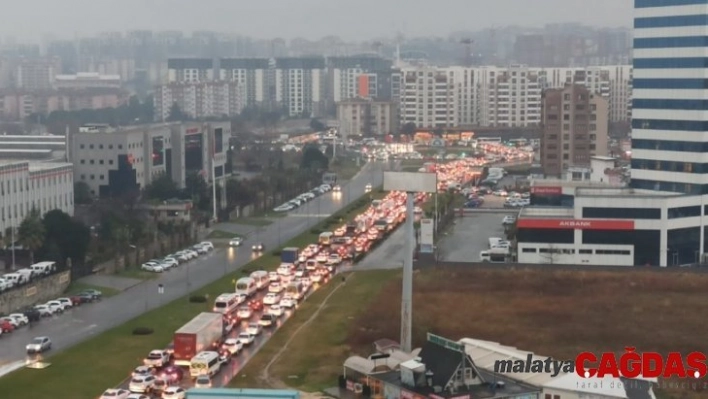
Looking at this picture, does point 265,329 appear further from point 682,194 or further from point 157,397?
point 682,194

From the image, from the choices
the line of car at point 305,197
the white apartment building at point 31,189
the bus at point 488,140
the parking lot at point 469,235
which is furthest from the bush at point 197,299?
the bus at point 488,140

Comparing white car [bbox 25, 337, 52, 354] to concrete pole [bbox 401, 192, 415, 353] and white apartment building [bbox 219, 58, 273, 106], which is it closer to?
concrete pole [bbox 401, 192, 415, 353]

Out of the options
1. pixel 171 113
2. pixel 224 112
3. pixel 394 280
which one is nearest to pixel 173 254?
pixel 394 280

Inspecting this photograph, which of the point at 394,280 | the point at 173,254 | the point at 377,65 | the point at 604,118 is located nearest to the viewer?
the point at 394,280

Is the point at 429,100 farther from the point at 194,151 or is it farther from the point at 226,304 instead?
the point at 226,304

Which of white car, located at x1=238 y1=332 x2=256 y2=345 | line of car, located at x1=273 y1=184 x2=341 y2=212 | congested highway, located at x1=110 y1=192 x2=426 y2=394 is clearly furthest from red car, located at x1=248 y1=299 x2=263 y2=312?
line of car, located at x1=273 y1=184 x2=341 y2=212
